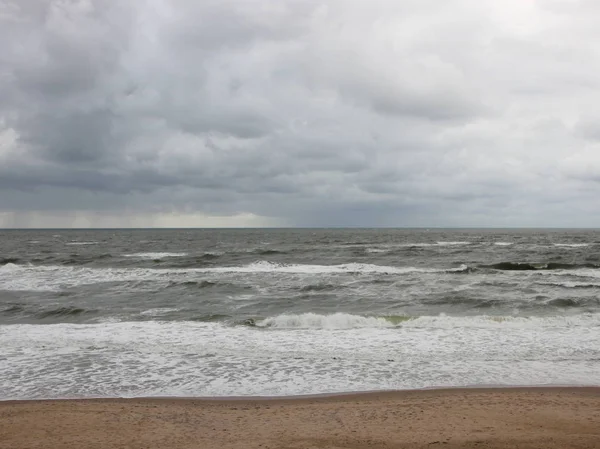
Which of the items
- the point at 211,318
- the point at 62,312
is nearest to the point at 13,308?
the point at 62,312

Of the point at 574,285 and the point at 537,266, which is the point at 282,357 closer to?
the point at 574,285

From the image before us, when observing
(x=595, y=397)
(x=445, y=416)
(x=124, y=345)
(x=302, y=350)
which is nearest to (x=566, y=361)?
(x=595, y=397)

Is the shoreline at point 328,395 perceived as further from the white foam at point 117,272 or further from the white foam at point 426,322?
the white foam at point 117,272

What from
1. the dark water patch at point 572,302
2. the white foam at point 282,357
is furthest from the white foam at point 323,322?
the dark water patch at point 572,302

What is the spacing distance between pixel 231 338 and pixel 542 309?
11.1m

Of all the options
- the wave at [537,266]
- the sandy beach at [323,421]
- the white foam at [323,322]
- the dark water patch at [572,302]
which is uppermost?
the wave at [537,266]

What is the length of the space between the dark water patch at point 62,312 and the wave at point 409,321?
6113 millimetres

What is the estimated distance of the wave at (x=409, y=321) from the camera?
14953mm

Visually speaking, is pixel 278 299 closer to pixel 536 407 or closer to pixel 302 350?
pixel 302 350

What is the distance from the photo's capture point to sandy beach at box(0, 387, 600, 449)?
6.19 metres

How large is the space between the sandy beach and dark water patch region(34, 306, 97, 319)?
30.8ft

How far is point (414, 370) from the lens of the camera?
32.7 feet

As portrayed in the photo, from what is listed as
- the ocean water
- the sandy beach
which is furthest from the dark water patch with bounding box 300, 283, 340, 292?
the sandy beach

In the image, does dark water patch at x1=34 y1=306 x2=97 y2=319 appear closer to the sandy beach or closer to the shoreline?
the shoreline
